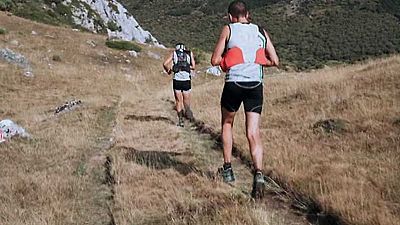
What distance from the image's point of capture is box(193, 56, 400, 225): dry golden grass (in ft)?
17.8

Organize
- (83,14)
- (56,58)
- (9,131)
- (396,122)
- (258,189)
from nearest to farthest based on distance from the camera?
(258,189) < (396,122) < (9,131) < (56,58) < (83,14)

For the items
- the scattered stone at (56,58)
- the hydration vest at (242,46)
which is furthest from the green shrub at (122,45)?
the hydration vest at (242,46)

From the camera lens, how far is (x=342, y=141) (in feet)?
28.0

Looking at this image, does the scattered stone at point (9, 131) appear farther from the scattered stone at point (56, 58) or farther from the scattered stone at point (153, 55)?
the scattered stone at point (153, 55)

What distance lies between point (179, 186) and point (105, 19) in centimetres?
4399

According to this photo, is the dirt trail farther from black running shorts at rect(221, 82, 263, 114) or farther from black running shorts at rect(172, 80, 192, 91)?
black running shorts at rect(172, 80, 192, 91)

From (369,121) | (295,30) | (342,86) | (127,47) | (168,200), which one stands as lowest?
(295,30)

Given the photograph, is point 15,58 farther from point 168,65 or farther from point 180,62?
point 168,65

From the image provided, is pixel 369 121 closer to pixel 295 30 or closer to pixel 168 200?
pixel 168 200

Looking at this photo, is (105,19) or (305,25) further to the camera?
(305,25)

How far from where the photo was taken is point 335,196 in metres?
5.48

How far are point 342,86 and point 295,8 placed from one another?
290 feet

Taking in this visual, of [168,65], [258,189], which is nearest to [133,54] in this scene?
[168,65]

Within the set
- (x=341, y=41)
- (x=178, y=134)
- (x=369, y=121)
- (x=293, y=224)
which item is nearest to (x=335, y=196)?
(x=293, y=224)
